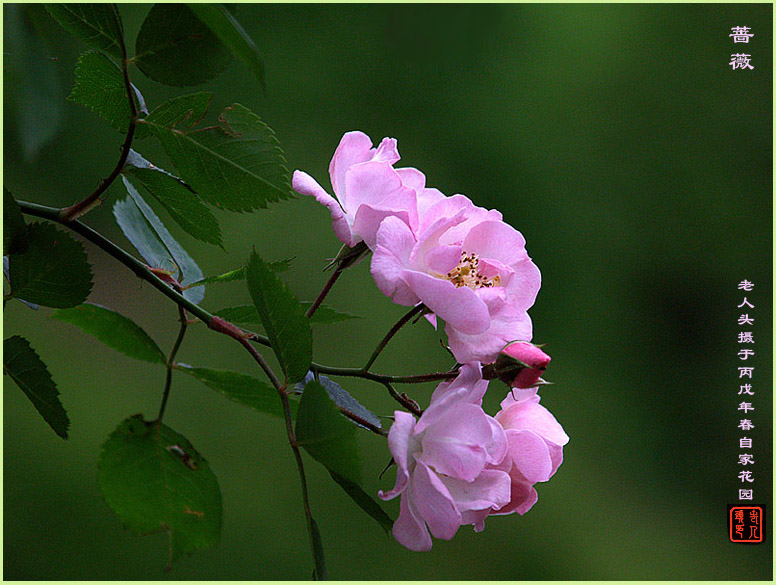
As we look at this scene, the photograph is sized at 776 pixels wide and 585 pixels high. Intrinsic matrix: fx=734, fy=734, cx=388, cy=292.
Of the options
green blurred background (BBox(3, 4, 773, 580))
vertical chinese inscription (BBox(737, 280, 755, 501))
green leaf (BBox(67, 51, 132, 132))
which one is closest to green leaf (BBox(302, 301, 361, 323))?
green leaf (BBox(67, 51, 132, 132))

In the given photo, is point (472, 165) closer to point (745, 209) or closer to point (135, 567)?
point (745, 209)

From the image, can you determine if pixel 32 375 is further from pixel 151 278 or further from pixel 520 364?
Answer: pixel 520 364

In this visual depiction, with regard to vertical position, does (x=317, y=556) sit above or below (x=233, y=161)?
below

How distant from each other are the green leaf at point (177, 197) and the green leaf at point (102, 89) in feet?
0.05

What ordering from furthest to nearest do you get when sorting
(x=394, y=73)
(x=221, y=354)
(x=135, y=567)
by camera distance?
(x=394, y=73) → (x=221, y=354) → (x=135, y=567)

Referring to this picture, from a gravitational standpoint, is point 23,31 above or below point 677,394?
below

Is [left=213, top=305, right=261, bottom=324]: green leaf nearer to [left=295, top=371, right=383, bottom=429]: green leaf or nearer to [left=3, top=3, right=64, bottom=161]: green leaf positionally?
[left=295, top=371, right=383, bottom=429]: green leaf

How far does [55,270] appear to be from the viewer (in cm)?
27

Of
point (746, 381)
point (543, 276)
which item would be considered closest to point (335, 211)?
point (543, 276)

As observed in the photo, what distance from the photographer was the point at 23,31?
0.34 metres

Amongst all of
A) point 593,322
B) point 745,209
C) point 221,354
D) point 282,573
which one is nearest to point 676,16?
point 745,209

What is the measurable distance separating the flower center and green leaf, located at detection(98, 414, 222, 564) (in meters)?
0.11

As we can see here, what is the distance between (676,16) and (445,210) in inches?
69.7

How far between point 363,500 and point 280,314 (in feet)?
0.21
